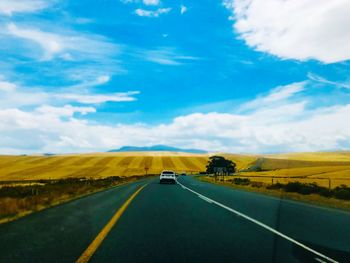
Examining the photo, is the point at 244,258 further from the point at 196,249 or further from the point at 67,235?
the point at 67,235

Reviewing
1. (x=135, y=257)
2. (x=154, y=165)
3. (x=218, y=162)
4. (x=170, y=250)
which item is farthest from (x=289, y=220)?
(x=154, y=165)

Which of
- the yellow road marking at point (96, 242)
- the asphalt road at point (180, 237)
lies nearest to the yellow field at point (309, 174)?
the asphalt road at point (180, 237)

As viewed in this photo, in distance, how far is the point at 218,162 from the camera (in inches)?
4535

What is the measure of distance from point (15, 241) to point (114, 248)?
86.8 inches

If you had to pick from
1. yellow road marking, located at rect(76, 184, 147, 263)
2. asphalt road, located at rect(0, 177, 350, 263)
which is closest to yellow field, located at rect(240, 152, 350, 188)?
asphalt road, located at rect(0, 177, 350, 263)

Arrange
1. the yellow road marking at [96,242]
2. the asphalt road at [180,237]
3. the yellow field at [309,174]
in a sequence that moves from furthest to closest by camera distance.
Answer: the yellow field at [309,174], the asphalt road at [180,237], the yellow road marking at [96,242]

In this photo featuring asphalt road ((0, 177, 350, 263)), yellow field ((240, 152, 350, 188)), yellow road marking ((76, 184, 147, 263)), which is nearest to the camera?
yellow road marking ((76, 184, 147, 263))

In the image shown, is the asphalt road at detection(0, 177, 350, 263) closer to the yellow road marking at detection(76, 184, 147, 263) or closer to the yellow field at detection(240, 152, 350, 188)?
the yellow road marking at detection(76, 184, 147, 263)

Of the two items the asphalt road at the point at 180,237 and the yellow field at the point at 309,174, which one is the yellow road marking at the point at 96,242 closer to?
the asphalt road at the point at 180,237

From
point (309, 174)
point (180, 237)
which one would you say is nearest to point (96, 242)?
point (180, 237)

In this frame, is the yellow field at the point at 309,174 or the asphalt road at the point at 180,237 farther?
the yellow field at the point at 309,174

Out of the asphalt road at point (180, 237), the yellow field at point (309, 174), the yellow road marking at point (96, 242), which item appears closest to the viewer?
the yellow road marking at point (96, 242)

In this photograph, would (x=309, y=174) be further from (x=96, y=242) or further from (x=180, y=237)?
(x=96, y=242)

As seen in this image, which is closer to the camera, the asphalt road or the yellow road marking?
the yellow road marking
